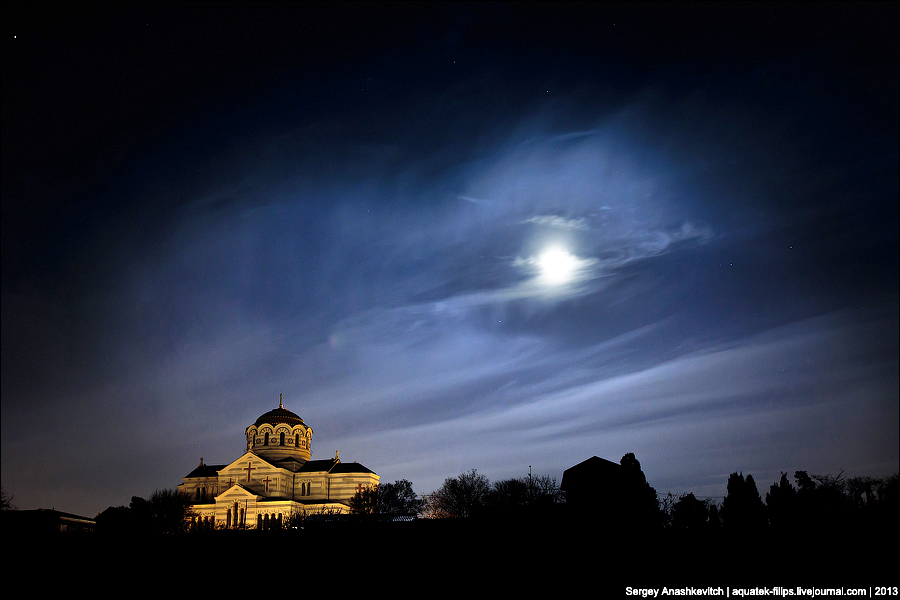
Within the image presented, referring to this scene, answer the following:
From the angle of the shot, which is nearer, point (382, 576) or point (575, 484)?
point (382, 576)

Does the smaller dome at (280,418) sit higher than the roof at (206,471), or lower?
higher

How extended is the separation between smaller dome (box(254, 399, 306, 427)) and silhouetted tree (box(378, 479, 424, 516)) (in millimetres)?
17333

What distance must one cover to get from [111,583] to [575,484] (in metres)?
17.6

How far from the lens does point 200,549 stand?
62.5 ft

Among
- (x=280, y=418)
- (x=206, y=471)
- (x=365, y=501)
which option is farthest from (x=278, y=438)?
(x=365, y=501)

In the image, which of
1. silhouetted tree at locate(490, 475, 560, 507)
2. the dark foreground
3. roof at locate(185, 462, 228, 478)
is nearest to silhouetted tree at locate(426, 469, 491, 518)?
silhouetted tree at locate(490, 475, 560, 507)

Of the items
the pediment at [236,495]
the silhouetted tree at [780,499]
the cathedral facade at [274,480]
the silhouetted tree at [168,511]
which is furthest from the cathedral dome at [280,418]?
the silhouetted tree at [780,499]

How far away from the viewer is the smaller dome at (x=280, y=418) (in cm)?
9050

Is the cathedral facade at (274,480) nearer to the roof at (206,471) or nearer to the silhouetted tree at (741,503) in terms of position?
the roof at (206,471)

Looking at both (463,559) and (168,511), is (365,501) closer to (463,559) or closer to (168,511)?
(168,511)

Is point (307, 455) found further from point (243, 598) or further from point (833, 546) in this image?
point (833, 546)

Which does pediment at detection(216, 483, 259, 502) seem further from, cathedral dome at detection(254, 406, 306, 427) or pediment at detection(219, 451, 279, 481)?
cathedral dome at detection(254, 406, 306, 427)

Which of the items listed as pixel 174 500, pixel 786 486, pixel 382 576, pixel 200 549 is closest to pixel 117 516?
pixel 174 500

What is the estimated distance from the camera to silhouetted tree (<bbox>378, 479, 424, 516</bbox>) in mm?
78625
